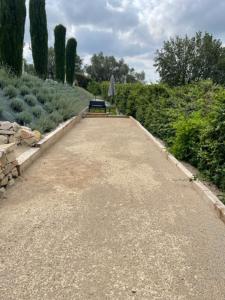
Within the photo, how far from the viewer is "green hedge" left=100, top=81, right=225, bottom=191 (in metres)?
4.54

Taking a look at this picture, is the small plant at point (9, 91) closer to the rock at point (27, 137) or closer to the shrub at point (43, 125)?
the shrub at point (43, 125)

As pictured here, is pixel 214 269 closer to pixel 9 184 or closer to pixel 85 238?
pixel 85 238

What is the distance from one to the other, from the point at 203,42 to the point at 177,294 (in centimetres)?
3025

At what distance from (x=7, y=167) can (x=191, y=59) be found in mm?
27207

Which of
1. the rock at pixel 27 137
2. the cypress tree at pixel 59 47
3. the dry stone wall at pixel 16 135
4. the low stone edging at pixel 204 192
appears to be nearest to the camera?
the low stone edging at pixel 204 192

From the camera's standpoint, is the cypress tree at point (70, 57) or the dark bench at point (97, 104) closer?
the dark bench at point (97, 104)

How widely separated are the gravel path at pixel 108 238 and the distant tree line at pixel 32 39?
23.9ft

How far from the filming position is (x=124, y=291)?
7.61 ft

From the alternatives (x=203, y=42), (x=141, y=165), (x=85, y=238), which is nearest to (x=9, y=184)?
(x=85, y=238)

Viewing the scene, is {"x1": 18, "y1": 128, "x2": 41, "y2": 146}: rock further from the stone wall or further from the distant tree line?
the distant tree line

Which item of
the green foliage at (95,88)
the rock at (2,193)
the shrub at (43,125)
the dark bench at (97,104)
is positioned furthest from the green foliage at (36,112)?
the green foliage at (95,88)

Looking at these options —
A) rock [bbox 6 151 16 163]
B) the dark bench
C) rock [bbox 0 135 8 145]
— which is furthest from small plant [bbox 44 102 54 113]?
the dark bench

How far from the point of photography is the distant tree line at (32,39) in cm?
1077

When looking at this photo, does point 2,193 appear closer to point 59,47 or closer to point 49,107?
point 49,107
